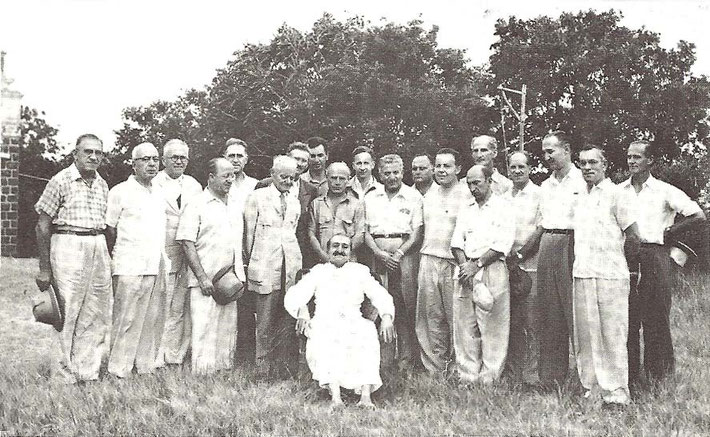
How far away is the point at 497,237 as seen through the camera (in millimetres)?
6082

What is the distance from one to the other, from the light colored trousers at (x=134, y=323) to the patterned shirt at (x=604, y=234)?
364 centimetres

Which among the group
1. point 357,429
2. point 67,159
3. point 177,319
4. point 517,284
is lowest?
point 357,429

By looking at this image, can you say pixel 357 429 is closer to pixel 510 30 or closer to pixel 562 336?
pixel 562 336

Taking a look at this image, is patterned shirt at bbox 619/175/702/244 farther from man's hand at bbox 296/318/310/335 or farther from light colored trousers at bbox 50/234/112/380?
light colored trousers at bbox 50/234/112/380

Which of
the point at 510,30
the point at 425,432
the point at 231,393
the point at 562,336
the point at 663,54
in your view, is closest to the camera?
the point at 425,432

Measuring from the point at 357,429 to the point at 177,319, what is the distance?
2640mm

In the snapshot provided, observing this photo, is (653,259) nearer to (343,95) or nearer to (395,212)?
(395,212)

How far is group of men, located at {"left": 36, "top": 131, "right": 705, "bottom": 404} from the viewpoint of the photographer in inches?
223

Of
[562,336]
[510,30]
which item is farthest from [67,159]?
[562,336]

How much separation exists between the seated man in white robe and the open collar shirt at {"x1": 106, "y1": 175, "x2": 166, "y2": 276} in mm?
1337

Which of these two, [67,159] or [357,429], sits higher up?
[67,159]

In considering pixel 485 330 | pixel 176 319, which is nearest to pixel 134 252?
pixel 176 319

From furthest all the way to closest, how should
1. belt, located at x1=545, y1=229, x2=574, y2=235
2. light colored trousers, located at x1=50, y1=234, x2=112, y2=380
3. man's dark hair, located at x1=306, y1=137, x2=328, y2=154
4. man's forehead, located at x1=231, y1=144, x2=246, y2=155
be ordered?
man's dark hair, located at x1=306, y1=137, x2=328, y2=154, man's forehead, located at x1=231, y1=144, x2=246, y2=155, belt, located at x1=545, y1=229, x2=574, y2=235, light colored trousers, located at x1=50, y1=234, x2=112, y2=380

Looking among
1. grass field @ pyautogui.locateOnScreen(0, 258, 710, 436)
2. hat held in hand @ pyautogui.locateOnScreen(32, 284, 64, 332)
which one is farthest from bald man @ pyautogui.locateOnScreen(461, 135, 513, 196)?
hat held in hand @ pyautogui.locateOnScreen(32, 284, 64, 332)
